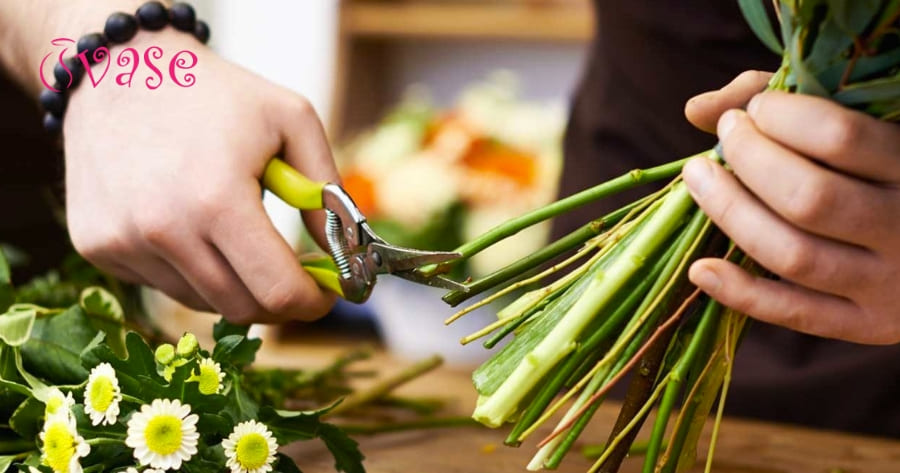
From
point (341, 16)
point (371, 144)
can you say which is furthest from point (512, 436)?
point (341, 16)

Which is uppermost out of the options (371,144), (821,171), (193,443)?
(821,171)

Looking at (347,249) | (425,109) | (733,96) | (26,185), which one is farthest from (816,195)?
(425,109)

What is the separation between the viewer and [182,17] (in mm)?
728

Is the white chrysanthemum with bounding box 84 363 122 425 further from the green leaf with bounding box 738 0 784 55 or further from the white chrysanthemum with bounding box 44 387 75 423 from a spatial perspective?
the green leaf with bounding box 738 0 784 55

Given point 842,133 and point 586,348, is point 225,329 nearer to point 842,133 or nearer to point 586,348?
point 586,348

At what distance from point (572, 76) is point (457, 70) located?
10.3 inches

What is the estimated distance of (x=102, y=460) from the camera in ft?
1.85

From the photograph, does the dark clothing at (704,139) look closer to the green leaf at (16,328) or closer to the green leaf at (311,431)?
the green leaf at (311,431)

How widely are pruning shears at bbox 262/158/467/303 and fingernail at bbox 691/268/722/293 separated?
0.15m

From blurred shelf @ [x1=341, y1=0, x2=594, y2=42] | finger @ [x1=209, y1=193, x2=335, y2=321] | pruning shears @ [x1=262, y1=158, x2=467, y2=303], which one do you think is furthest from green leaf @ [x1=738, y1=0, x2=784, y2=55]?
blurred shelf @ [x1=341, y1=0, x2=594, y2=42]

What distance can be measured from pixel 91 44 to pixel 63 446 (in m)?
0.29

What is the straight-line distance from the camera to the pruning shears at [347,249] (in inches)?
24.2

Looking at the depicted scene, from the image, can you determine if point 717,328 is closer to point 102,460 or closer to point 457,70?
point 102,460

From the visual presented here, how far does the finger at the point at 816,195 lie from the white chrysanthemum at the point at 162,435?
12.4 inches
